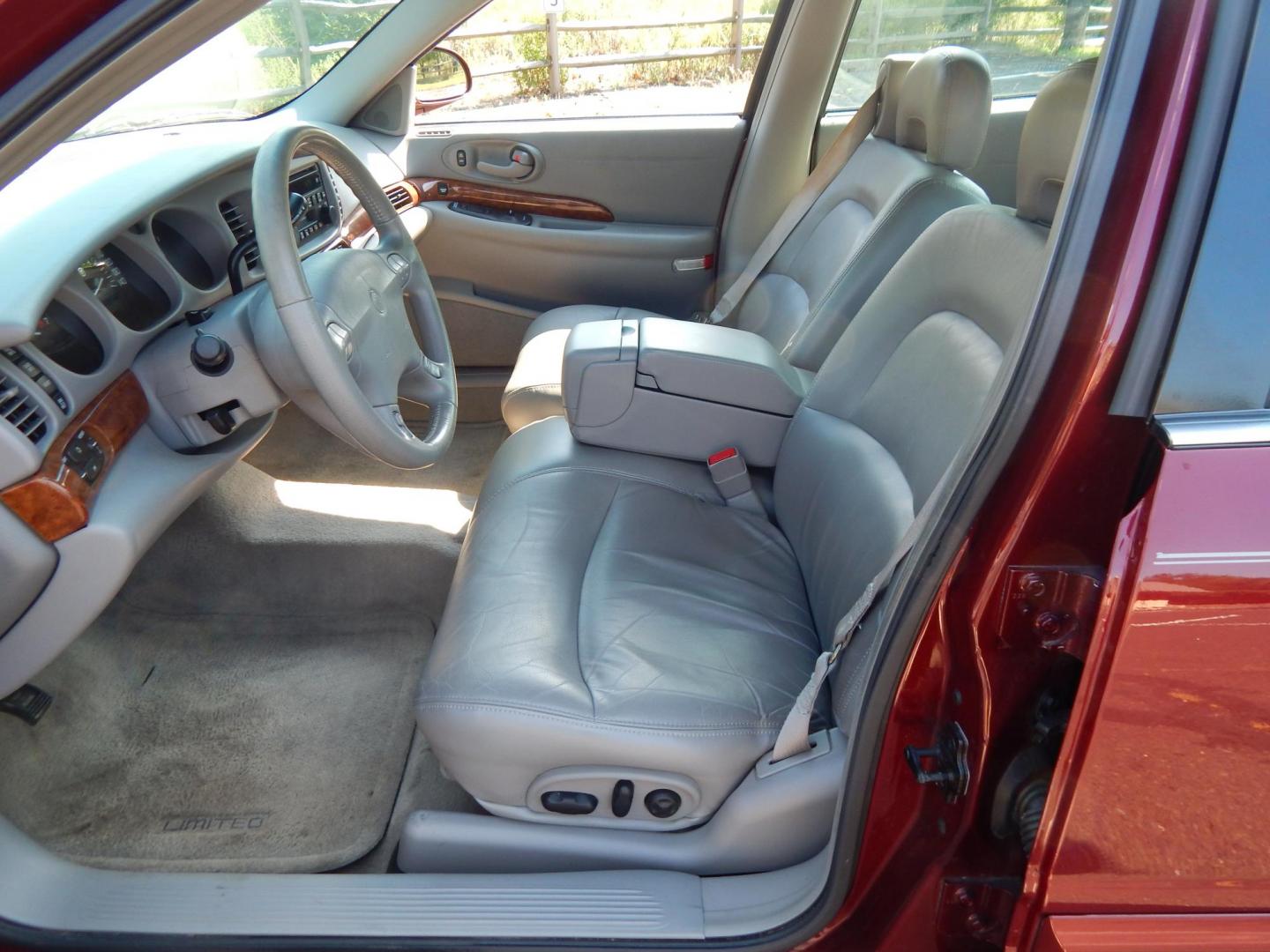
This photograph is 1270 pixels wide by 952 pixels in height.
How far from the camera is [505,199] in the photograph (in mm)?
2688

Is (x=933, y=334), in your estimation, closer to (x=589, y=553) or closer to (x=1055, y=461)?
(x=589, y=553)

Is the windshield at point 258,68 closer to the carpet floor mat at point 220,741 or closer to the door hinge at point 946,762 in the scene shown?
the carpet floor mat at point 220,741

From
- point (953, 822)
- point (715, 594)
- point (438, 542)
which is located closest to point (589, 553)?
point (715, 594)

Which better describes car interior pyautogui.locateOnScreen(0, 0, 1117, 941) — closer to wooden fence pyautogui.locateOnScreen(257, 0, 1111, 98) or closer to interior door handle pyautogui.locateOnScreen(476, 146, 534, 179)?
wooden fence pyautogui.locateOnScreen(257, 0, 1111, 98)

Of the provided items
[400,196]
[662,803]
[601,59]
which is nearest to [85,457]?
[662,803]

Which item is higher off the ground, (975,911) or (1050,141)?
(1050,141)

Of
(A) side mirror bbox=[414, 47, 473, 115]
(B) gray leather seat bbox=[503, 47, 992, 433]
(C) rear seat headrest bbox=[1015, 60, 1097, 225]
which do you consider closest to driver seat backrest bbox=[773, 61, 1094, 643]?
(C) rear seat headrest bbox=[1015, 60, 1097, 225]

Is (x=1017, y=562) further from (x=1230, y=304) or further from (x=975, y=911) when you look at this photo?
(x=975, y=911)

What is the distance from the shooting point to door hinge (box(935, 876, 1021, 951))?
89 cm

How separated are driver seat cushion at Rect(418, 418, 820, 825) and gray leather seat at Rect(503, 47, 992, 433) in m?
0.46

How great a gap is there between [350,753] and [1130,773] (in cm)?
122

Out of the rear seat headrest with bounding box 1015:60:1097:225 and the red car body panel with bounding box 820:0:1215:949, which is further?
the rear seat headrest with bounding box 1015:60:1097:225

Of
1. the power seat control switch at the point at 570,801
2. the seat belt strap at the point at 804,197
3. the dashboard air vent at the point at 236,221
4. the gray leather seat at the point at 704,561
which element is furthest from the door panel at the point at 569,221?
the power seat control switch at the point at 570,801

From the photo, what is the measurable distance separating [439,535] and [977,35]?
151cm
